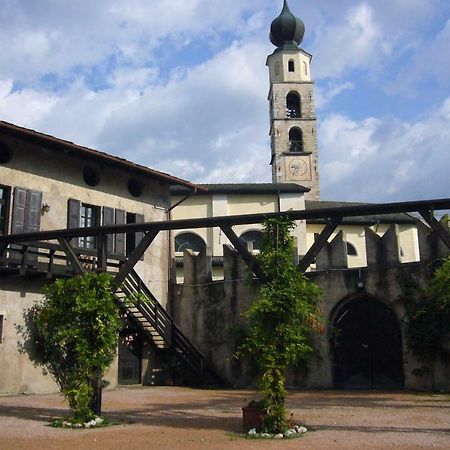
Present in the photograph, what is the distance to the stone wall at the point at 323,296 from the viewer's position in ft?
63.8

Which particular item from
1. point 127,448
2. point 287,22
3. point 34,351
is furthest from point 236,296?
point 287,22

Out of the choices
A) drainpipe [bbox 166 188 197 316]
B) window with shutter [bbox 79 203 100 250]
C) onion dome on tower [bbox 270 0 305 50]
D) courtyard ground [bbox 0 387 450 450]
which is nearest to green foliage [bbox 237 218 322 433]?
courtyard ground [bbox 0 387 450 450]

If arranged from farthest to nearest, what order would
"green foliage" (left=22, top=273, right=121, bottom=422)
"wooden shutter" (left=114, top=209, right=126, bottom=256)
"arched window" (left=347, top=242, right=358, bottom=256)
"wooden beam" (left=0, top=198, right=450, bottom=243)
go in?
"arched window" (left=347, top=242, right=358, bottom=256)
"wooden shutter" (left=114, top=209, right=126, bottom=256)
"green foliage" (left=22, top=273, right=121, bottom=422)
"wooden beam" (left=0, top=198, right=450, bottom=243)

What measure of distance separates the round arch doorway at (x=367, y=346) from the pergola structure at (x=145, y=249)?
525 centimetres

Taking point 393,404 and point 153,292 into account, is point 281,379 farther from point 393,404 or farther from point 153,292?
point 153,292

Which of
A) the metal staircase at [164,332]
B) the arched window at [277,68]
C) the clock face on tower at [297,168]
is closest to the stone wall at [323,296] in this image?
the metal staircase at [164,332]

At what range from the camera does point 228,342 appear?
22422mm

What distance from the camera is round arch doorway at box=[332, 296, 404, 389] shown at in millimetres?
20047

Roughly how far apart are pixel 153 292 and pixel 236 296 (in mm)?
3493

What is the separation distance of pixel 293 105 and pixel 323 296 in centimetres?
4298

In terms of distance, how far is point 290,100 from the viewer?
196 feet

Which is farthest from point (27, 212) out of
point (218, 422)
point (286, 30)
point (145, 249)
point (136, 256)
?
point (286, 30)

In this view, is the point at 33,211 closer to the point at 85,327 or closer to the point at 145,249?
the point at 145,249

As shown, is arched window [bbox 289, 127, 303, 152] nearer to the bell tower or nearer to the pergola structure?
the bell tower
